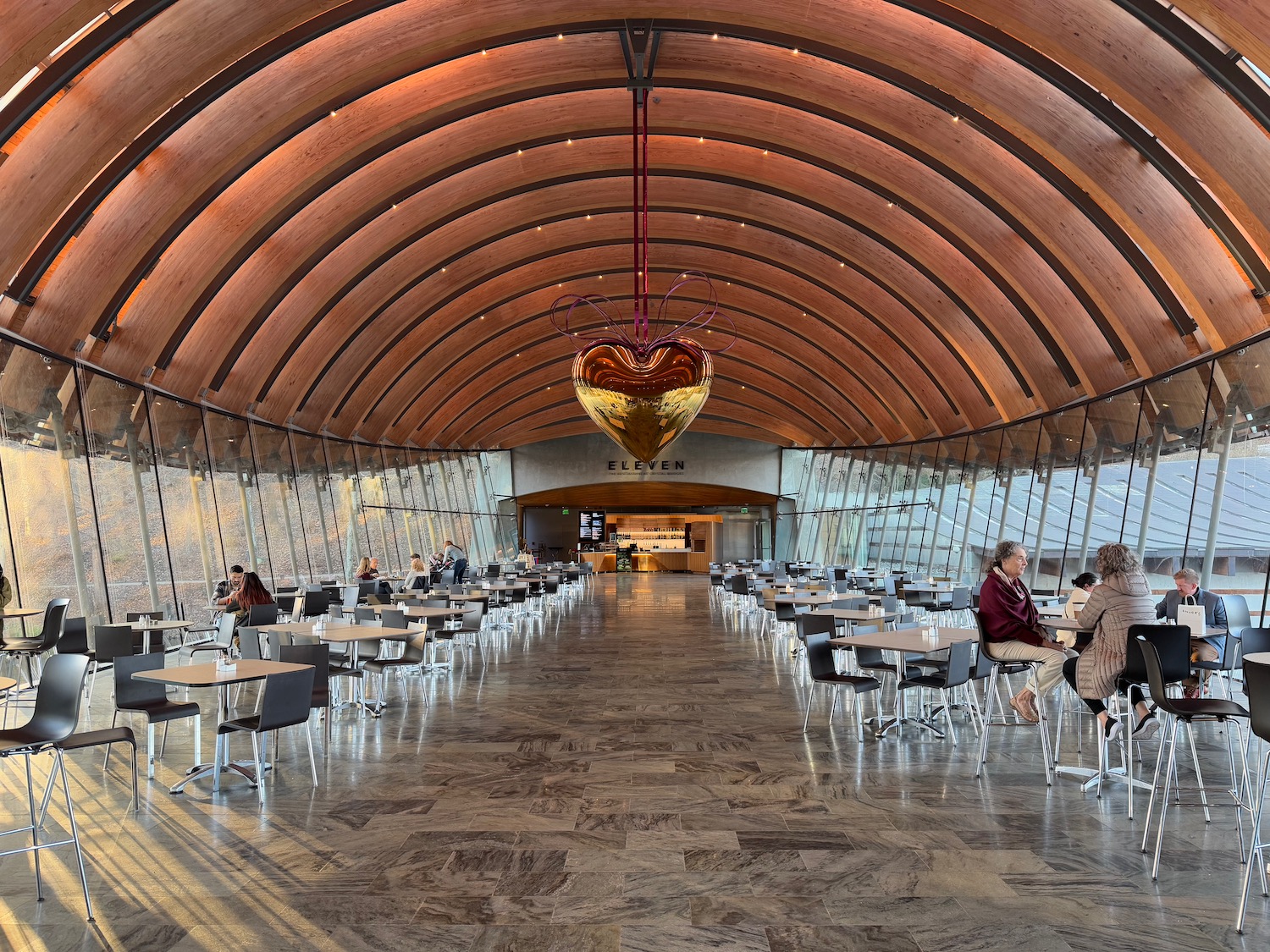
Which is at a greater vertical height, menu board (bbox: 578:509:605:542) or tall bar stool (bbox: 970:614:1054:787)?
menu board (bbox: 578:509:605:542)

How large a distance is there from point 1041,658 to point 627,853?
372cm

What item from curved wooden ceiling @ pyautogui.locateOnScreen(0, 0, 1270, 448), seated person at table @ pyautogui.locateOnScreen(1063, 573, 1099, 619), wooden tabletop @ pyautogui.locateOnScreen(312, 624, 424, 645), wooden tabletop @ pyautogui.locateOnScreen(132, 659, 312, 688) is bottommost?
seated person at table @ pyautogui.locateOnScreen(1063, 573, 1099, 619)

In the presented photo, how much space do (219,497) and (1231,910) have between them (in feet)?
52.1

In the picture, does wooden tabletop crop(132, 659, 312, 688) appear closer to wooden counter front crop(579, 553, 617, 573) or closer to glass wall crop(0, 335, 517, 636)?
glass wall crop(0, 335, 517, 636)

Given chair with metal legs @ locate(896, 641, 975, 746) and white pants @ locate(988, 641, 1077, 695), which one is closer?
white pants @ locate(988, 641, 1077, 695)

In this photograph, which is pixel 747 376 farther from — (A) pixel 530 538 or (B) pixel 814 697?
(B) pixel 814 697

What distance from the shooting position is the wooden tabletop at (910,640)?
7.03 m

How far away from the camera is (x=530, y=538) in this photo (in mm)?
45719

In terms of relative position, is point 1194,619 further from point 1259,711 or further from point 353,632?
point 353,632

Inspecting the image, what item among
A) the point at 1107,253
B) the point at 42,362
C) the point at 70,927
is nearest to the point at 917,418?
the point at 1107,253

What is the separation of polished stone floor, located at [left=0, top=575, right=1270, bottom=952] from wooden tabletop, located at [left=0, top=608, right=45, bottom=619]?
265 cm

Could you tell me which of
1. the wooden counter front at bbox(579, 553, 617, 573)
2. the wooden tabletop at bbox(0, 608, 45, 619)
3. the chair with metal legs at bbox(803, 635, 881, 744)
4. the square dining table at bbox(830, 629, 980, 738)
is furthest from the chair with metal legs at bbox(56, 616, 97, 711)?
the wooden counter front at bbox(579, 553, 617, 573)

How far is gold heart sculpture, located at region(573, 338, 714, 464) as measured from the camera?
6.36 meters

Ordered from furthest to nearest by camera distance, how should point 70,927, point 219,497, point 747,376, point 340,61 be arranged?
point 747,376 → point 219,497 → point 340,61 → point 70,927
